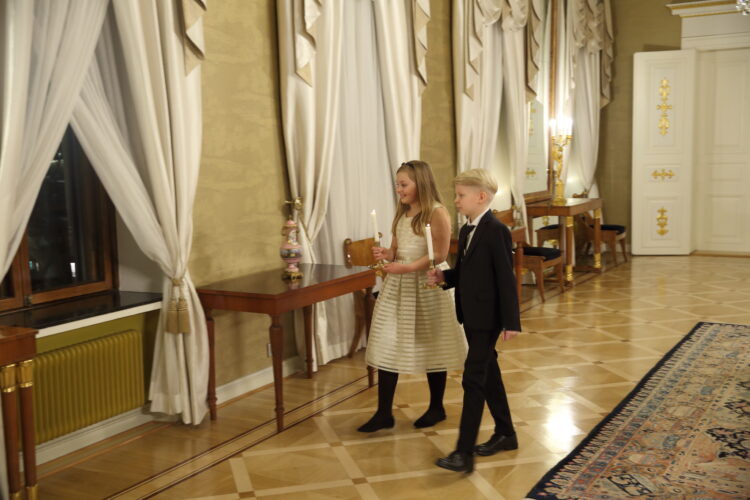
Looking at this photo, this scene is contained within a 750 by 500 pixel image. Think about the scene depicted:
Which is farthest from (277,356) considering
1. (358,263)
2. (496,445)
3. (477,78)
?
(477,78)

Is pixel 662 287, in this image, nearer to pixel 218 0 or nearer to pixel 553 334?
pixel 553 334

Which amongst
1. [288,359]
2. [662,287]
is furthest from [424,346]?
[662,287]

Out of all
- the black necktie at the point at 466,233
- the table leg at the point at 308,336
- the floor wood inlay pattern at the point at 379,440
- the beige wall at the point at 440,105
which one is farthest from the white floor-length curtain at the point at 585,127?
the black necktie at the point at 466,233

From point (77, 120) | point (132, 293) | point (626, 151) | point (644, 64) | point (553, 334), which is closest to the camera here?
point (77, 120)

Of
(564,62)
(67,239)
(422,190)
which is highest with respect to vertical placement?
(564,62)

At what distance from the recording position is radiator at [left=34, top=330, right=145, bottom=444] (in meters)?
3.50

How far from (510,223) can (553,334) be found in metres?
1.85

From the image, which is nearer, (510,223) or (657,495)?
(657,495)

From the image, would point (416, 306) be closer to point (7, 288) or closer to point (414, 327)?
point (414, 327)

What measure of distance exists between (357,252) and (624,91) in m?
6.98

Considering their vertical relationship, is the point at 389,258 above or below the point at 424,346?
above

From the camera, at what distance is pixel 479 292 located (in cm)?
328

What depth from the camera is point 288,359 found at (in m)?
5.12

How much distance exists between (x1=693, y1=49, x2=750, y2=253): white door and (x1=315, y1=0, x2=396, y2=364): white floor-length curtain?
20.7 feet
